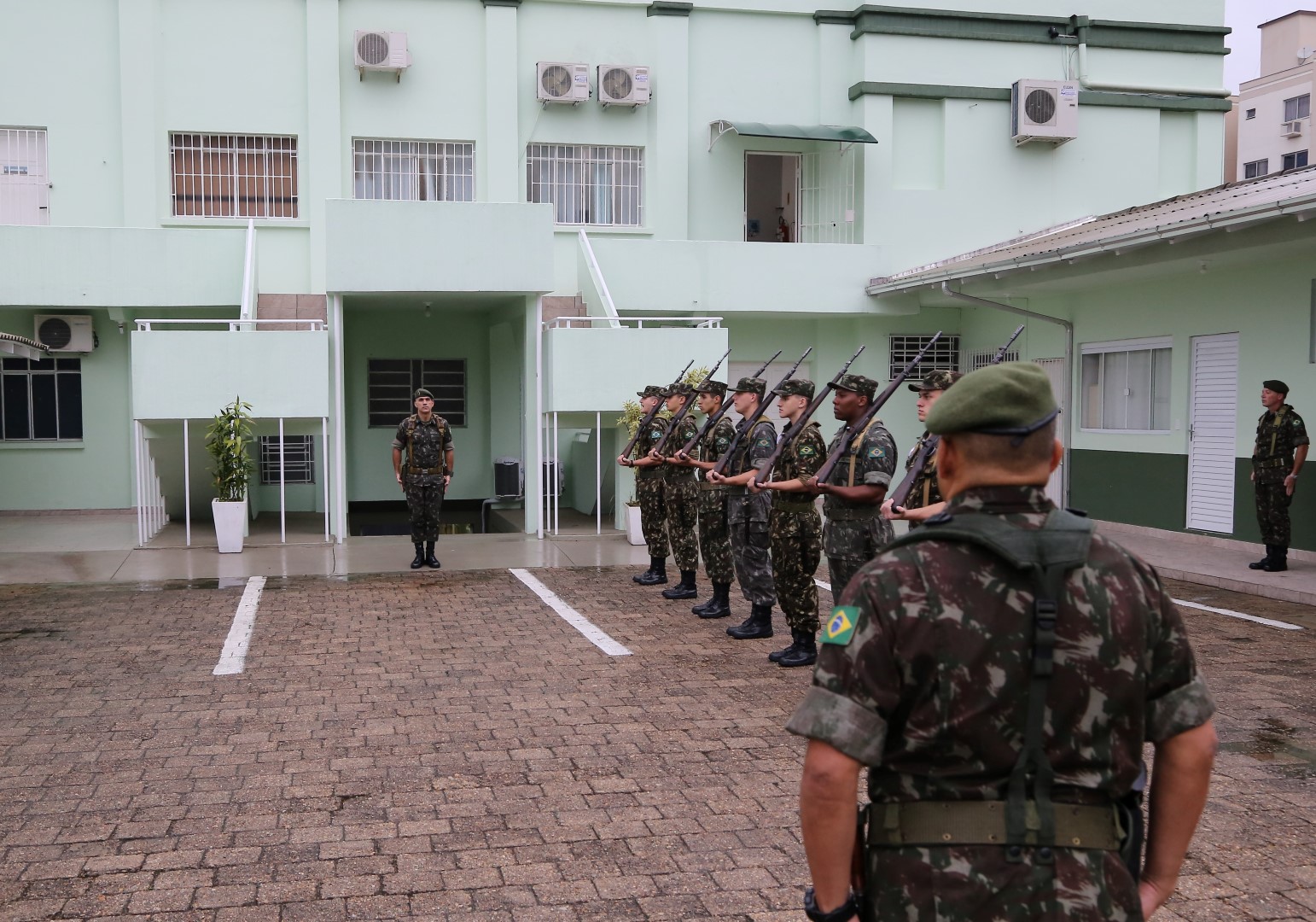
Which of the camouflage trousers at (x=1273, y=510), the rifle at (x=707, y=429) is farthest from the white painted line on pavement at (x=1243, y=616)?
the rifle at (x=707, y=429)

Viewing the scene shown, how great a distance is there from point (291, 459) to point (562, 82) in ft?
22.7

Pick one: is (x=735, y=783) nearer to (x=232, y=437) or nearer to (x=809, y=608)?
(x=809, y=608)

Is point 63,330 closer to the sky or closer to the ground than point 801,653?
closer to the sky

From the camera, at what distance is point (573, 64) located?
16.9 metres

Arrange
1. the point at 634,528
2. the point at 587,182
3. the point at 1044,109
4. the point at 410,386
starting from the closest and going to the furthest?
the point at 634,528
the point at 587,182
the point at 1044,109
the point at 410,386

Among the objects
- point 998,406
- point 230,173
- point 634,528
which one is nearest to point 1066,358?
point 634,528

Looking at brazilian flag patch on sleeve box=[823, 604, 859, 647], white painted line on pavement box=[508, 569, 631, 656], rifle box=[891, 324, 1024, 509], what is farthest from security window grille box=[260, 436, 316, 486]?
brazilian flag patch on sleeve box=[823, 604, 859, 647]

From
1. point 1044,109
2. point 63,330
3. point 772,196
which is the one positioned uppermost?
point 1044,109

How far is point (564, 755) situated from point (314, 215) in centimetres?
1271

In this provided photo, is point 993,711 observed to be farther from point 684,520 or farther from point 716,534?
point 684,520

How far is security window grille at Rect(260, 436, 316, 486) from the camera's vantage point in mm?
17891

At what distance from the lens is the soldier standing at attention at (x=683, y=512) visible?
1006 centimetres

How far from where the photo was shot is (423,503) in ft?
39.8

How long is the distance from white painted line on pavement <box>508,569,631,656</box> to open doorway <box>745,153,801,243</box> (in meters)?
9.14
